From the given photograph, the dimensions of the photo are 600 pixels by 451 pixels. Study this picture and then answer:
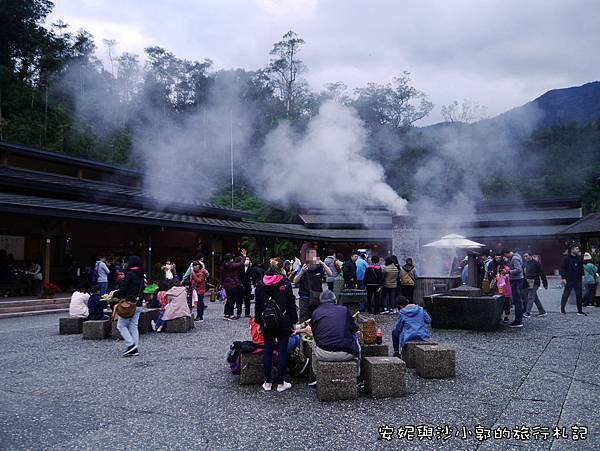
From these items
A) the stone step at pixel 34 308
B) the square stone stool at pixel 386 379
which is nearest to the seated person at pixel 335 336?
the square stone stool at pixel 386 379

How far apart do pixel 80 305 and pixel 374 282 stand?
257 inches

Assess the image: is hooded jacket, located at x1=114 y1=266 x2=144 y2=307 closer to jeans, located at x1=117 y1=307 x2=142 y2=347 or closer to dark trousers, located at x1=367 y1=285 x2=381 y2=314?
jeans, located at x1=117 y1=307 x2=142 y2=347

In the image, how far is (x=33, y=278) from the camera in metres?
14.2

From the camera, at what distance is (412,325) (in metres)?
6.18

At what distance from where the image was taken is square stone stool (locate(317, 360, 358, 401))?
4711mm

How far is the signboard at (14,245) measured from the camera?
1516 cm

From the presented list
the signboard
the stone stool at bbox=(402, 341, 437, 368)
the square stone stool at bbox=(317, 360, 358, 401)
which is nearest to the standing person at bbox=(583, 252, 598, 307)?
the stone stool at bbox=(402, 341, 437, 368)

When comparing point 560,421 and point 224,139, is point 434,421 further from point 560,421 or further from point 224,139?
point 224,139

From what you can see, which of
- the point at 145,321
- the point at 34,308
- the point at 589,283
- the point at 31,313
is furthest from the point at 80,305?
the point at 589,283

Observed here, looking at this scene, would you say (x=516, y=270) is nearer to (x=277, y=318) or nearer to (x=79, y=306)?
(x=277, y=318)

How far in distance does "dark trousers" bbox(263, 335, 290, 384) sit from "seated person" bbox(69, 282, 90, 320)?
553 centimetres

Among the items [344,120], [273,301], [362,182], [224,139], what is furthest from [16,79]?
[273,301]

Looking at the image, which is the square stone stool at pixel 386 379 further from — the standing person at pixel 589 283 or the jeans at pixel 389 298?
the standing person at pixel 589 283

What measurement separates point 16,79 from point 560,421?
43.3 metres
